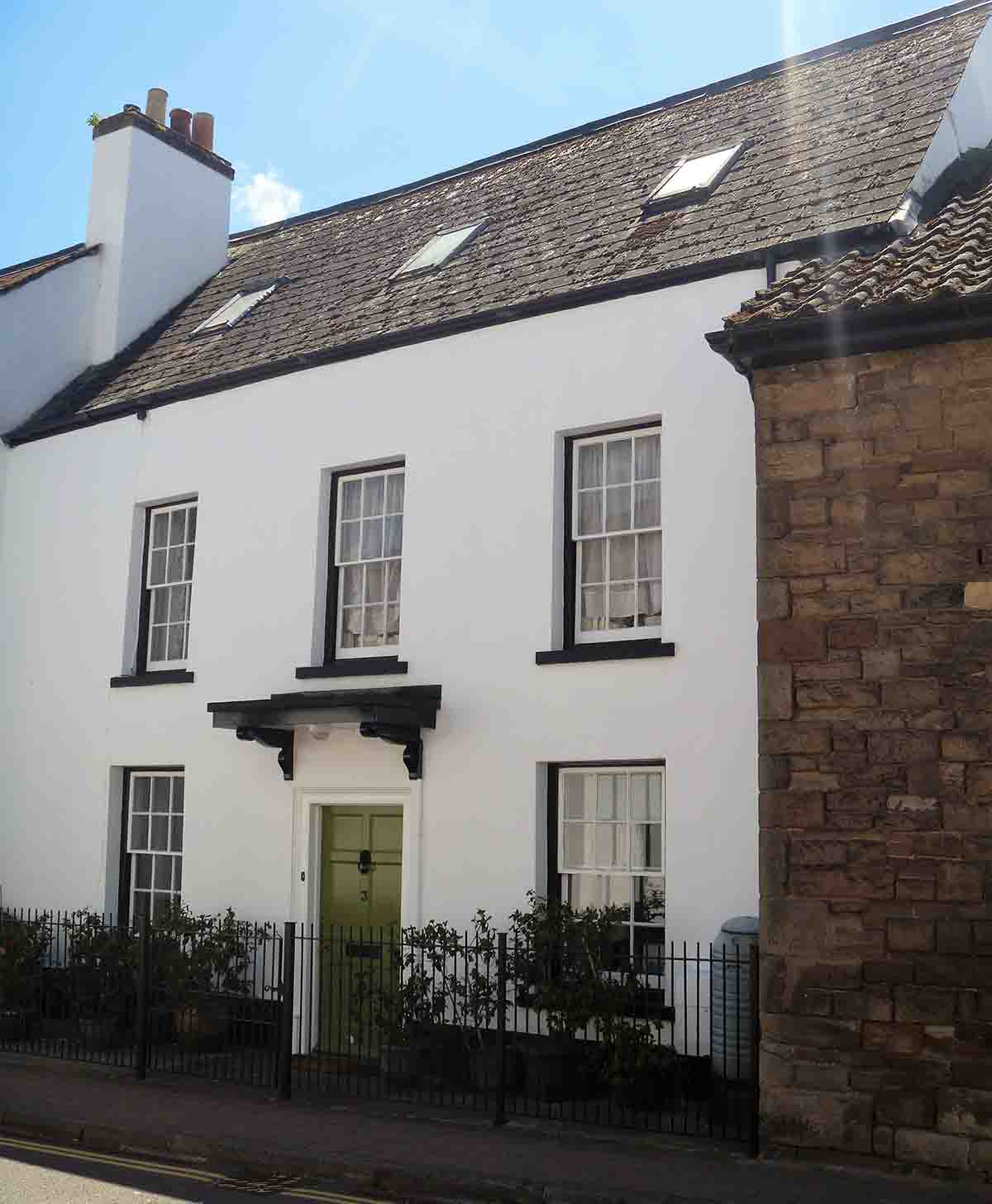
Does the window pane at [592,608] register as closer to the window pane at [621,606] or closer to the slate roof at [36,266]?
the window pane at [621,606]

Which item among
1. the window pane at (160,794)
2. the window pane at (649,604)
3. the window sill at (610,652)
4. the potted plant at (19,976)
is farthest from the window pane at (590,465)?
the potted plant at (19,976)

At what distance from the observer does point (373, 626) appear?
12438mm

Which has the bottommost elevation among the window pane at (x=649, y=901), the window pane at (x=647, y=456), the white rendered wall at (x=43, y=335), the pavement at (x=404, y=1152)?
the pavement at (x=404, y=1152)

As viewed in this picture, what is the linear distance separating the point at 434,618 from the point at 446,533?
76 centimetres

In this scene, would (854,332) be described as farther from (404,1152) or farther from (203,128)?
(203,128)

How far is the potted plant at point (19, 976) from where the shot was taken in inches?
509

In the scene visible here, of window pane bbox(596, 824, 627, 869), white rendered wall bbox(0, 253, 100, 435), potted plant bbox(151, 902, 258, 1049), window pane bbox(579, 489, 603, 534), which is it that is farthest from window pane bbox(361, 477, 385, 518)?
white rendered wall bbox(0, 253, 100, 435)

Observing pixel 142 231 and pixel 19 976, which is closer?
pixel 19 976

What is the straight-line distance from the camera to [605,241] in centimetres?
1235

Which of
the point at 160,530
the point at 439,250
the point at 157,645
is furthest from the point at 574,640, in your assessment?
the point at 160,530

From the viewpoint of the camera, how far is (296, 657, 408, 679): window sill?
1186cm

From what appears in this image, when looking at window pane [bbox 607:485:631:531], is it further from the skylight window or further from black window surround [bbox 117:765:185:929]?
the skylight window

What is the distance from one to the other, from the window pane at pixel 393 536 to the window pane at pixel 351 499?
1.31ft

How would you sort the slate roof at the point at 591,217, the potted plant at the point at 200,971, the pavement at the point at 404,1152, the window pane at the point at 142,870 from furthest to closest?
the window pane at the point at 142,870
the potted plant at the point at 200,971
the slate roof at the point at 591,217
the pavement at the point at 404,1152
